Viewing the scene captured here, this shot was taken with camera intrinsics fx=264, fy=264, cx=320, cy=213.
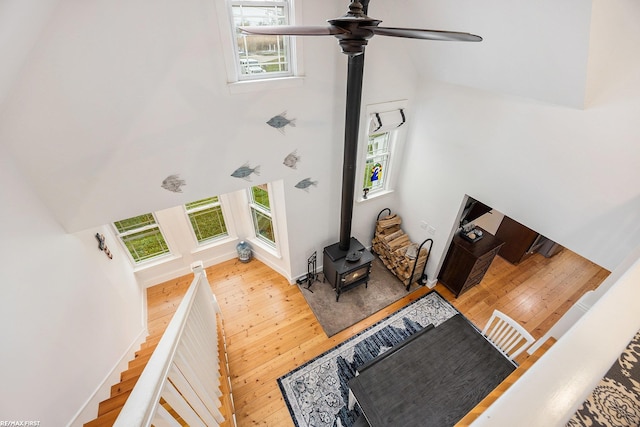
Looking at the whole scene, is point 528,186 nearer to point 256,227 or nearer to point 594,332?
point 594,332

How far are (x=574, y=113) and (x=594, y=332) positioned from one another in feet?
9.27

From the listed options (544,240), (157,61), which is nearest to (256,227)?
(157,61)

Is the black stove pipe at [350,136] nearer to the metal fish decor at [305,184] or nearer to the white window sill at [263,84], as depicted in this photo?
the metal fish decor at [305,184]

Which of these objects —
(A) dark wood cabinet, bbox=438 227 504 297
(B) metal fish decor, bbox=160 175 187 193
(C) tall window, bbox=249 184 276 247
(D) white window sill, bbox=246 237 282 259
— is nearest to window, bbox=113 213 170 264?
(D) white window sill, bbox=246 237 282 259

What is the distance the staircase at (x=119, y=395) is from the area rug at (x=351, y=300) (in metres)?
2.33

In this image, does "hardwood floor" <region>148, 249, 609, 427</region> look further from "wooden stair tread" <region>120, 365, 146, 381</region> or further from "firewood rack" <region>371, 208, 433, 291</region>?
"wooden stair tread" <region>120, 365, 146, 381</region>

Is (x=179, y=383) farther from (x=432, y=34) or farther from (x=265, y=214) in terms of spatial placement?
(x=265, y=214)

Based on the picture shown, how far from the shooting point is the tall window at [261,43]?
8.41ft

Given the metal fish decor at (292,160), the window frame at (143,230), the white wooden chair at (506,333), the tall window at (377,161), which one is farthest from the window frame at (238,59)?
the white wooden chair at (506,333)

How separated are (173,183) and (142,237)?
224cm

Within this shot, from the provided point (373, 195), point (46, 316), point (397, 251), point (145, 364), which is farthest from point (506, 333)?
point (46, 316)

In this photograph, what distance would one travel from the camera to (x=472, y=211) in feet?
14.4

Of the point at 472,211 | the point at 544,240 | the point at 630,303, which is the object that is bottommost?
the point at 544,240

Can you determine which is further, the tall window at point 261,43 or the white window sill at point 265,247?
the white window sill at point 265,247
